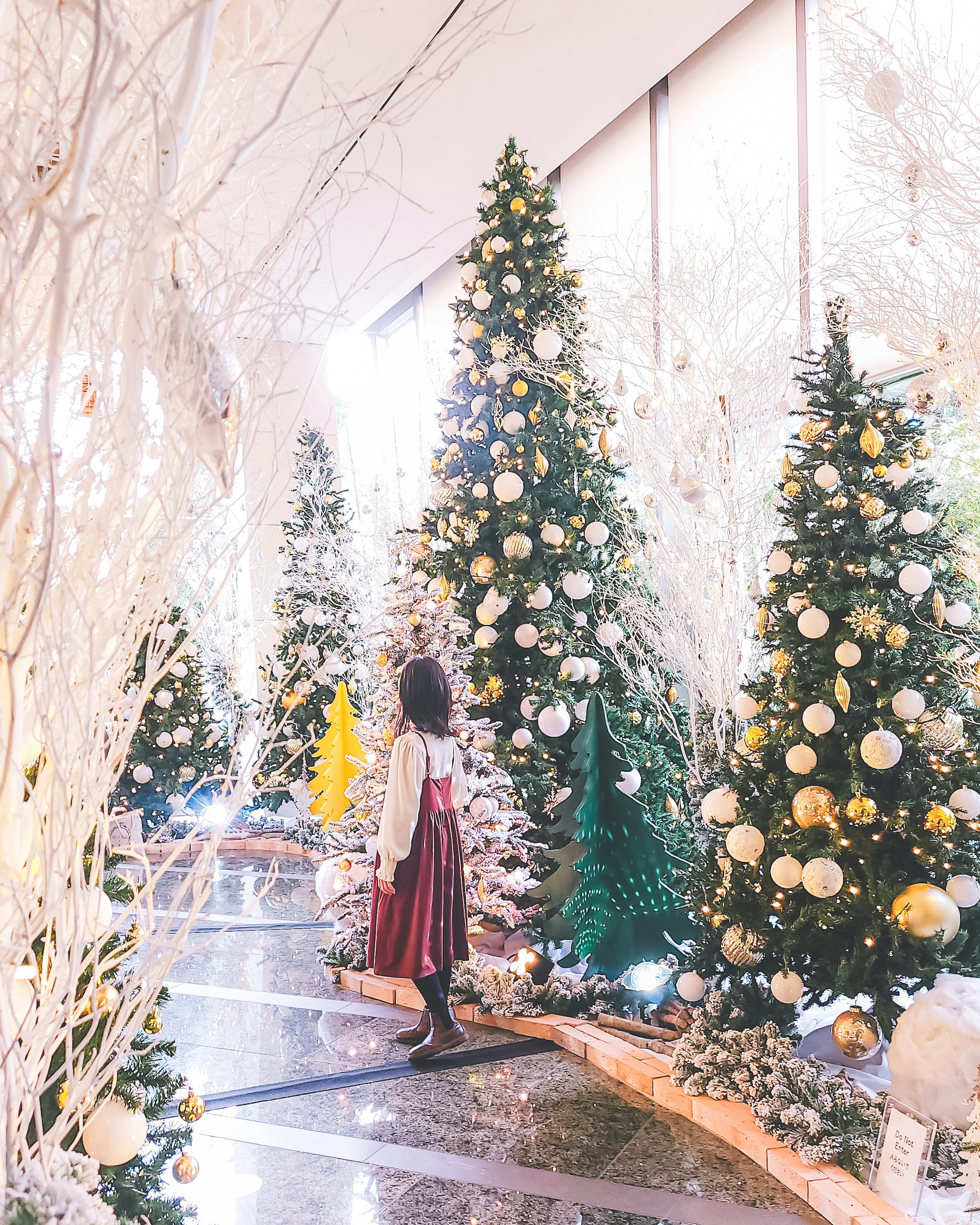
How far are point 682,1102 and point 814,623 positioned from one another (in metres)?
1.63

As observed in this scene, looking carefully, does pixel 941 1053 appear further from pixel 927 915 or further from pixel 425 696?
pixel 425 696

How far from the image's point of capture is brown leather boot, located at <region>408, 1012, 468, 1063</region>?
3.73 meters

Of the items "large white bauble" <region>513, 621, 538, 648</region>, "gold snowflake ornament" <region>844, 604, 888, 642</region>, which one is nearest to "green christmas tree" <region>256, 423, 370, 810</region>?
"large white bauble" <region>513, 621, 538, 648</region>

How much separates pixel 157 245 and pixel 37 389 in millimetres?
280

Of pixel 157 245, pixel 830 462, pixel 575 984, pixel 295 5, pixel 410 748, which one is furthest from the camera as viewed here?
pixel 575 984

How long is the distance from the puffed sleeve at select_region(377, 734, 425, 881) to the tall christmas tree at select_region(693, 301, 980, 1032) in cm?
108

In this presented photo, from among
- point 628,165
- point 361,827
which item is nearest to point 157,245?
point 361,827

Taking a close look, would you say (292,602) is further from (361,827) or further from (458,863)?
(458,863)

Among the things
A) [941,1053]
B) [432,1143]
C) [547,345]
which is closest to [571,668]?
[547,345]

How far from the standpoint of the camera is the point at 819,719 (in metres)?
3.18

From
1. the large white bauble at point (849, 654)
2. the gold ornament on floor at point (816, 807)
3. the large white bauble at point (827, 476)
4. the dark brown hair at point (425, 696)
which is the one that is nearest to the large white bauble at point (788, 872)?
the gold ornament on floor at point (816, 807)

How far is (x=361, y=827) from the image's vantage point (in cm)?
479

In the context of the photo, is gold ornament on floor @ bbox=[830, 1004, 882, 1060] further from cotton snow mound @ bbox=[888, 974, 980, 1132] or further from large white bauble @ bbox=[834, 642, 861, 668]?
large white bauble @ bbox=[834, 642, 861, 668]

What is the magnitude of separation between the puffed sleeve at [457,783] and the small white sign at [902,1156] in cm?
185
